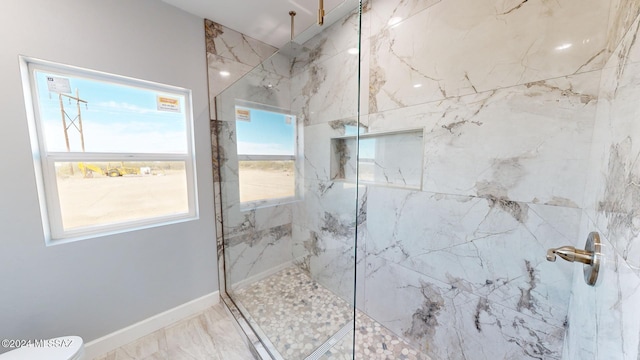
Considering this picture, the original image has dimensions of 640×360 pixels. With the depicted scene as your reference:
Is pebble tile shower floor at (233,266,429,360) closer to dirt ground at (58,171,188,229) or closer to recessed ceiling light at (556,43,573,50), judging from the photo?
dirt ground at (58,171,188,229)

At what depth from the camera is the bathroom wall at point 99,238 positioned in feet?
3.84

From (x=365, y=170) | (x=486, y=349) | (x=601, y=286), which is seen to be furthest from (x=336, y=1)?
(x=486, y=349)

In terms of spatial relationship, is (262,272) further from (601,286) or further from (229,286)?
(601,286)

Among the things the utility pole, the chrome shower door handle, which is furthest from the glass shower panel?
the chrome shower door handle

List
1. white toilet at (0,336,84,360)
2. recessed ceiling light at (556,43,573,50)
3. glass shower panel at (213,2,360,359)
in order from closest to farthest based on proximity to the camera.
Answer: recessed ceiling light at (556,43,573,50)
white toilet at (0,336,84,360)
glass shower panel at (213,2,360,359)

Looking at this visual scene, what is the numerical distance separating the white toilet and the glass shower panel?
0.97 meters

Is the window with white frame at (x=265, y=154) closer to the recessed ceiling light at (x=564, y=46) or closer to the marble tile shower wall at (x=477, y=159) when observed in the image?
the marble tile shower wall at (x=477, y=159)

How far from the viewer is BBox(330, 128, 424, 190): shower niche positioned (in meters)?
1.47

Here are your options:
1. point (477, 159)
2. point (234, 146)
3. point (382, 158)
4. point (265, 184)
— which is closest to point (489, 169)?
point (477, 159)

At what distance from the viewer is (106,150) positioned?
4.92ft

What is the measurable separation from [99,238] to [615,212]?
2.46m

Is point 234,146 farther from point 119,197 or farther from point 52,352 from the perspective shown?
point 52,352

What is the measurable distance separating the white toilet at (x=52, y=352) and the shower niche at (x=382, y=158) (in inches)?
69.5

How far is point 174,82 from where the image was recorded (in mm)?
1657
